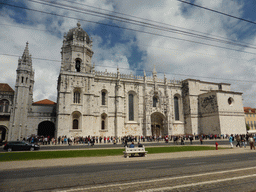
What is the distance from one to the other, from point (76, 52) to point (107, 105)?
43.0 feet

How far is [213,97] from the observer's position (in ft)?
134

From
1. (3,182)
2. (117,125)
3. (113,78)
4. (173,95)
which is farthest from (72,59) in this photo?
(3,182)

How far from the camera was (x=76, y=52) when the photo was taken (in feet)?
114

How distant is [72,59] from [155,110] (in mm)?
22307

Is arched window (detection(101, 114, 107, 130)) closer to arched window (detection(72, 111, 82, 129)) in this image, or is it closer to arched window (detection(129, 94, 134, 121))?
arched window (detection(72, 111, 82, 129))

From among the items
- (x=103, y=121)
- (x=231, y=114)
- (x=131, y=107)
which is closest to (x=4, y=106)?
(x=103, y=121)

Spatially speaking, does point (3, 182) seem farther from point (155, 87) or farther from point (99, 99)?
point (155, 87)

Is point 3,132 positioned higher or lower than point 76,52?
lower

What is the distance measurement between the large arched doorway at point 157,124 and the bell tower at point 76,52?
770 inches

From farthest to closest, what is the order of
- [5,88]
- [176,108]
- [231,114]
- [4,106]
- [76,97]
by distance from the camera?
[176,108] → [231,114] → [5,88] → [4,106] → [76,97]

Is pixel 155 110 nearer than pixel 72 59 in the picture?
No

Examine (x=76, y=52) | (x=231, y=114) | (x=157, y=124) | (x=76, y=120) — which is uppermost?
(x=76, y=52)

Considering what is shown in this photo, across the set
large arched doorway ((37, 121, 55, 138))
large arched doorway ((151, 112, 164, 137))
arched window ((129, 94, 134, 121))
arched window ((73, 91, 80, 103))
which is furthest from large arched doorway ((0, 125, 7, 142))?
large arched doorway ((151, 112, 164, 137))

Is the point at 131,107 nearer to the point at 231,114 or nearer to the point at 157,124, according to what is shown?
the point at 157,124
